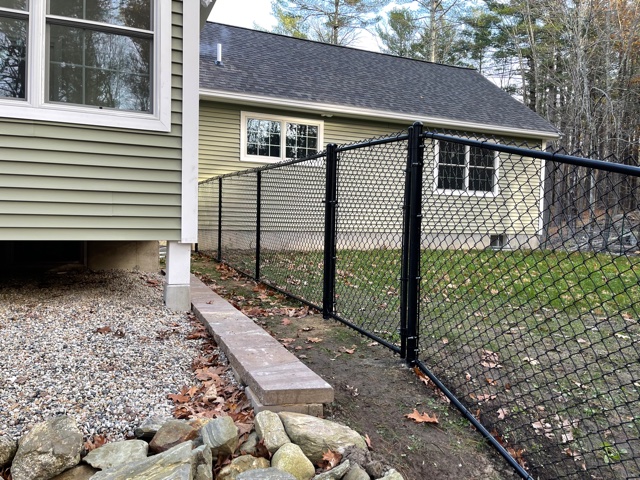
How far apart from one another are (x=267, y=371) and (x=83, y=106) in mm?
2838

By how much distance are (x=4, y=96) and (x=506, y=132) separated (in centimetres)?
1092

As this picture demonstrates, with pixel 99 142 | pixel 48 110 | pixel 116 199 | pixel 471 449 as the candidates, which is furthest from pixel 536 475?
pixel 48 110

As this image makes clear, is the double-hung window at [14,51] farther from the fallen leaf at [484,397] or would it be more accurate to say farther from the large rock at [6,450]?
the fallen leaf at [484,397]

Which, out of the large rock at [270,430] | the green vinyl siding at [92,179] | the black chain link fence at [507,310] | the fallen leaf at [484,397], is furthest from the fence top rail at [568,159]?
the green vinyl siding at [92,179]

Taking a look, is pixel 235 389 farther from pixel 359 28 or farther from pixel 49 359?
pixel 359 28

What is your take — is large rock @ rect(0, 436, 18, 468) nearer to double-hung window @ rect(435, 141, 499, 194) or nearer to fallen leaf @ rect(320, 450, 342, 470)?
fallen leaf @ rect(320, 450, 342, 470)

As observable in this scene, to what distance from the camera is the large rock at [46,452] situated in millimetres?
1801

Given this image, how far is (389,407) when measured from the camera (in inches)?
92.8

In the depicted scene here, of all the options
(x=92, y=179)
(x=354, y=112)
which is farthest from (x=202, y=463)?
(x=354, y=112)

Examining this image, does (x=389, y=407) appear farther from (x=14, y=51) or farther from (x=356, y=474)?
(x=14, y=51)

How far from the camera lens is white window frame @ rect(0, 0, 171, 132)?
3.59m

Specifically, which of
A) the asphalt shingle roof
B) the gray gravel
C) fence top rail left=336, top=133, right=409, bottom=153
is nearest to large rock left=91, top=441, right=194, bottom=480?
the gray gravel

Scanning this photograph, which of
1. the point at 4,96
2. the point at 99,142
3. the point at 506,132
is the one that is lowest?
the point at 99,142

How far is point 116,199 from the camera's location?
390 cm
